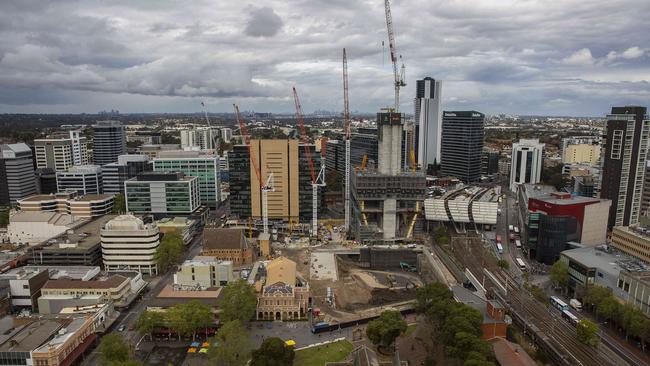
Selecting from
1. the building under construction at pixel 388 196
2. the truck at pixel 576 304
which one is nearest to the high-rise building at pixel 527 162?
the building under construction at pixel 388 196

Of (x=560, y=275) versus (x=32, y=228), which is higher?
(x=32, y=228)

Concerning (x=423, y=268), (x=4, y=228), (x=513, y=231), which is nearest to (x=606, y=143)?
(x=513, y=231)

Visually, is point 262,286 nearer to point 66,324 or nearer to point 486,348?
point 66,324

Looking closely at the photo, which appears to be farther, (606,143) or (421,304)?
(606,143)

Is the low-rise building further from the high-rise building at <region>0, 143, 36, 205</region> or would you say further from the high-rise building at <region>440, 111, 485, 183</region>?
the high-rise building at <region>440, 111, 485, 183</region>

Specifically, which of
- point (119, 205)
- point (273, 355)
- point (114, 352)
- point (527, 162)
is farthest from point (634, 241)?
point (119, 205)

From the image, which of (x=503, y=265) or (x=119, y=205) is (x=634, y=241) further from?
(x=119, y=205)
